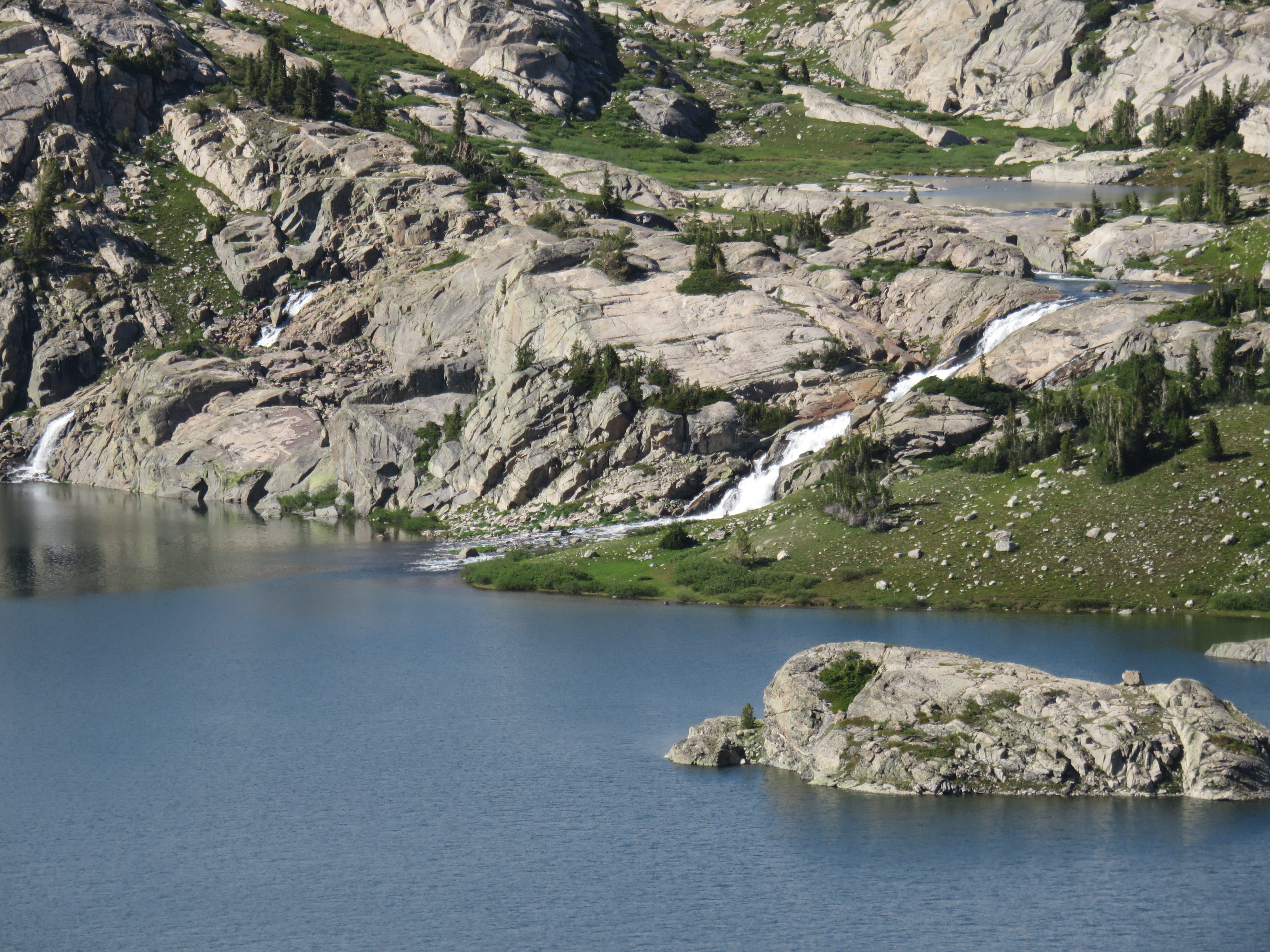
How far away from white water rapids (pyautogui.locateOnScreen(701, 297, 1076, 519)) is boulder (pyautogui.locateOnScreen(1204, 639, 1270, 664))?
34.9m

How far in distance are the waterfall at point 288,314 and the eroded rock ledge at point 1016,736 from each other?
93.4 meters

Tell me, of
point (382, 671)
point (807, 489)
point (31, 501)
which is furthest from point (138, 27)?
point (382, 671)

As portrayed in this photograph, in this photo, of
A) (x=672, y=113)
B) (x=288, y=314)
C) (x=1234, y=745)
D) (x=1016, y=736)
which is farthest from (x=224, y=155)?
(x=1234, y=745)

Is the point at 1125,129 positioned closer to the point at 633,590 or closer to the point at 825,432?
the point at 825,432

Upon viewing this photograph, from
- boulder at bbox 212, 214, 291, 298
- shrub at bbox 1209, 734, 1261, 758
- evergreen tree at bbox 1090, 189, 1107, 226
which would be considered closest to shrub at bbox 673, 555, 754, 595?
shrub at bbox 1209, 734, 1261, 758

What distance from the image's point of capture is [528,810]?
44.9 meters

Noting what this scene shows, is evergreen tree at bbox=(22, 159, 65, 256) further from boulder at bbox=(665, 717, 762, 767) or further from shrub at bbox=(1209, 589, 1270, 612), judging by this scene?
shrub at bbox=(1209, 589, 1270, 612)

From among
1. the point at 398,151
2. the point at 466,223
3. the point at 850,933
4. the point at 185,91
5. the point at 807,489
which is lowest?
the point at 850,933

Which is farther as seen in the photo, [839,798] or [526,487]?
[526,487]

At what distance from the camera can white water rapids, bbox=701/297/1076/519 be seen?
3629 inches

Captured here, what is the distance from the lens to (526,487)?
327 ft

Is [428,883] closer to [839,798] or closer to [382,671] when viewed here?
[839,798]

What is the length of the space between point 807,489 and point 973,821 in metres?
45.1

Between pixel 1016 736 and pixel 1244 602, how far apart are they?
27595 mm
